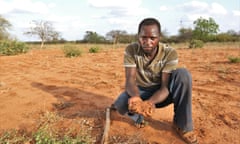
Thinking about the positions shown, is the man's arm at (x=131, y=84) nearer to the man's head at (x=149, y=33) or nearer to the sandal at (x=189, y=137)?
the man's head at (x=149, y=33)

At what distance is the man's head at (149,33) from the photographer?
2426 mm

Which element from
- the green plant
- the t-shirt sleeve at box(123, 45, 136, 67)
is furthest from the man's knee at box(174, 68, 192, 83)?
the green plant

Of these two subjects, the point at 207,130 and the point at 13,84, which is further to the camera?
the point at 13,84

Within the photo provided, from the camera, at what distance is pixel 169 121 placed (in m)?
3.18

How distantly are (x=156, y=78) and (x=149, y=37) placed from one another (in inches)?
18.4

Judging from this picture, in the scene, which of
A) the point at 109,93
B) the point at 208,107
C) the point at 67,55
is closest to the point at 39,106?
the point at 109,93

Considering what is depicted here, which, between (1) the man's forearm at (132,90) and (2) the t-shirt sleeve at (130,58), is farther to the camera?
(2) the t-shirt sleeve at (130,58)

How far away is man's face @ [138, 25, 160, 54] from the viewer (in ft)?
7.95

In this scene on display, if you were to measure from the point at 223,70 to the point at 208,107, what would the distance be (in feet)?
9.82

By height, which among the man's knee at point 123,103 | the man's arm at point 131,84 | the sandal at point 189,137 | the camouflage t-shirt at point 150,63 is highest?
the camouflage t-shirt at point 150,63

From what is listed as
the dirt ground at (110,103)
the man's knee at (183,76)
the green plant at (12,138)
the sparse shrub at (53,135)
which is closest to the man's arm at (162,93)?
the man's knee at (183,76)

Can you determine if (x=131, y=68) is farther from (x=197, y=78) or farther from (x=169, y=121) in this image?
(x=197, y=78)

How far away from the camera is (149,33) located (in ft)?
7.95

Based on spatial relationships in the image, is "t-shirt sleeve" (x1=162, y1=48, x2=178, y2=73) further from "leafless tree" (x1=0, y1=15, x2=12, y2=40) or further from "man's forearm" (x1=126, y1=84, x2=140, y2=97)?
"leafless tree" (x1=0, y1=15, x2=12, y2=40)
